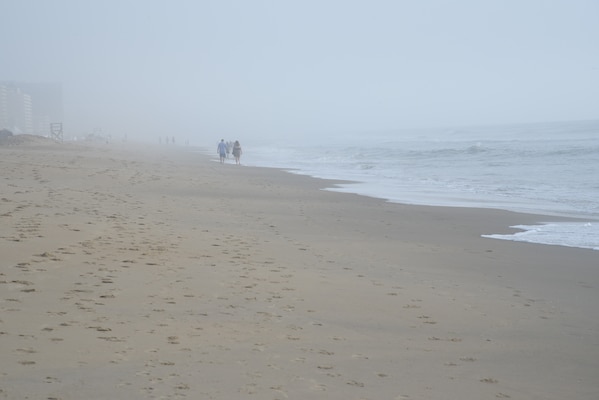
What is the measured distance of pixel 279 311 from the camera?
534cm

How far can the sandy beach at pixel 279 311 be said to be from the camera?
3797 millimetres

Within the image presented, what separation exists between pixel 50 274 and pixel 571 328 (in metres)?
4.56

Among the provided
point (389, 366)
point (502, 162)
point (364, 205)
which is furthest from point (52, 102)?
point (389, 366)

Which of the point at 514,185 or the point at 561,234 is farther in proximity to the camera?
the point at 514,185

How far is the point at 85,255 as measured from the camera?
686cm

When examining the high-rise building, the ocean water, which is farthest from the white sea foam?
Answer: the high-rise building

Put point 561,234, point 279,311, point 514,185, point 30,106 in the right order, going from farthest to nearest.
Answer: point 30,106 → point 514,185 → point 561,234 → point 279,311

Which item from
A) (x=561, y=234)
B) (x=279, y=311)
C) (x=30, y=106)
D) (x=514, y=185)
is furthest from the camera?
(x=30, y=106)

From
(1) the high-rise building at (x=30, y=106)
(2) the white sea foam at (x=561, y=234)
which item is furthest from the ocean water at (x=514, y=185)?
(1) the high-rise building at (x=30, y=106)

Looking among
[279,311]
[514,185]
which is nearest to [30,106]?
[514,185]

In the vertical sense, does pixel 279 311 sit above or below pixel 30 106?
below

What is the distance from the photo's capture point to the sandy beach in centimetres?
380

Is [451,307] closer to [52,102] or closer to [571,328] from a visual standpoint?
[571,328]

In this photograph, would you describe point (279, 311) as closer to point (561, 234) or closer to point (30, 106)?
point (561, 234)
